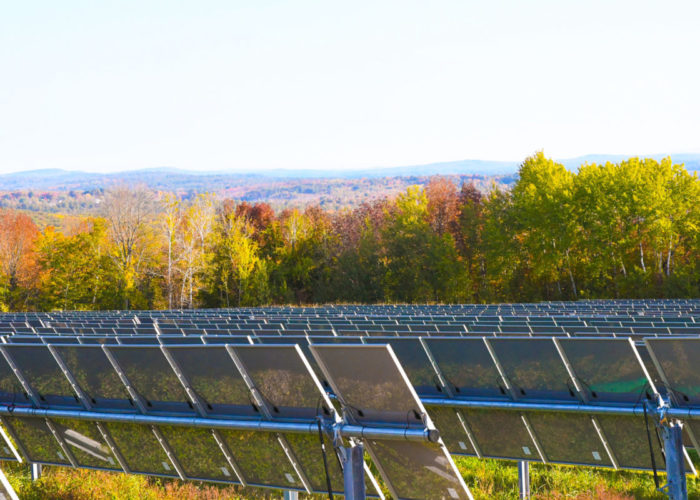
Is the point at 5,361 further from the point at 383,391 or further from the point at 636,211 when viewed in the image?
the point at 636,211

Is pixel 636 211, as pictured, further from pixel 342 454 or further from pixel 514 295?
pixel 342 454

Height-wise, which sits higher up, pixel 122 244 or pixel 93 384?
pixel 93 384

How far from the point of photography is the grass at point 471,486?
33.1 ft

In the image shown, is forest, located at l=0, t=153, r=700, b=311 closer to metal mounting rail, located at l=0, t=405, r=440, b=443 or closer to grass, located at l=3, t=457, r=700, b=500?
grass, located at l=3, t=457, r=700, b=500

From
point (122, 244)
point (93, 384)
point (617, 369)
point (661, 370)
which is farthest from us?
point (122, 244)

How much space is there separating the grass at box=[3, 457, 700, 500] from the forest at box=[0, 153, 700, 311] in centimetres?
4958

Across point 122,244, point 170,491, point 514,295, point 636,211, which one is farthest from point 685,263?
point 170,491

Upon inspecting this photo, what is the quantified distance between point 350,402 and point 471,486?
5.21 m

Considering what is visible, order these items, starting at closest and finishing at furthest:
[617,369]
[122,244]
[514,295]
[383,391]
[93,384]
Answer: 1. [383,391]
2. [617,369]
3. [93,384]
4. [514,295]
5. [122,244]

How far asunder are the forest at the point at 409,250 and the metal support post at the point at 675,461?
54191 mm

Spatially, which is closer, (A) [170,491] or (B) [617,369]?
(B) [617,369]

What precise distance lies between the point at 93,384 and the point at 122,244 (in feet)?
229

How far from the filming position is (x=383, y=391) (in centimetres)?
590

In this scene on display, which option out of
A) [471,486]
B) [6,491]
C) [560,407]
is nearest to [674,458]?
[560,407]
